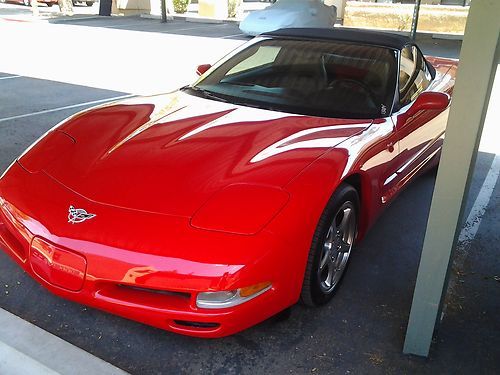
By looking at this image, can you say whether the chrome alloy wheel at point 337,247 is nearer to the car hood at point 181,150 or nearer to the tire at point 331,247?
the tire at point 331,247

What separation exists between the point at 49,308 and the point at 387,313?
1.79m

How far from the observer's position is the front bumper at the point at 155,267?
6.63 ft

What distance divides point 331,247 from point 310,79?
1326 millimetres

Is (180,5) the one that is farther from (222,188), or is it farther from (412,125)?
(222,188)

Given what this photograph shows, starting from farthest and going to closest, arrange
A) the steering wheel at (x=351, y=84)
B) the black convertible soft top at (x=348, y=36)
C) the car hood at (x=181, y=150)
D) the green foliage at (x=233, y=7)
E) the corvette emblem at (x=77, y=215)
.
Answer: the green foliage at (x=233, y=7), the black convertible soft top at (x=348, y=36), the steering wheel at (x=351, y=84), the car hood at (x=181, y=150), the corvette emblem at (x=77, y=215)

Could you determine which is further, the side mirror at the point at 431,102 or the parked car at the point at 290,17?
the parked car at the point at 290,17

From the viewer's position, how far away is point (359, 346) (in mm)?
2391

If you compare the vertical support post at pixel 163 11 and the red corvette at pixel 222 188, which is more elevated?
the red corvette at pixel 222 188

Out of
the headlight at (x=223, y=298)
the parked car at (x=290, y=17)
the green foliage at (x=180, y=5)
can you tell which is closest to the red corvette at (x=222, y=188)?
the headlight at (x=223, y=298)

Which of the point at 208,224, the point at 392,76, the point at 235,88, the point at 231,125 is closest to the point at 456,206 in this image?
the point at 208,224

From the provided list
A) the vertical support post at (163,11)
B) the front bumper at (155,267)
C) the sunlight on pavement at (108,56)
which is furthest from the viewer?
the vertical support post at (163,11)

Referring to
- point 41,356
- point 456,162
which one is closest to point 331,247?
point 456,162

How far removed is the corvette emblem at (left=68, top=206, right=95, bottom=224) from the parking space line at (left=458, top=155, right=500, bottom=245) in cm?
251

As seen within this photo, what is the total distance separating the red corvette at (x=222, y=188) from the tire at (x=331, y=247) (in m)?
0.01
